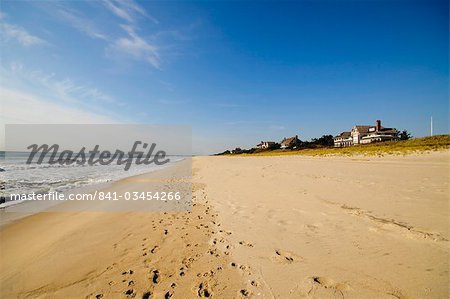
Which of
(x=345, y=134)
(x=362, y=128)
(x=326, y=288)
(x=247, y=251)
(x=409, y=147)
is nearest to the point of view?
(x=326, y=288)

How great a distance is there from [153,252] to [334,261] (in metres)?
3.54

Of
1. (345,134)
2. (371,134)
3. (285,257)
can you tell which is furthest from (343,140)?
(285,257)

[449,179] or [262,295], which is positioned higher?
[449,179]

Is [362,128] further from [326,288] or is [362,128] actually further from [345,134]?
[326,288]

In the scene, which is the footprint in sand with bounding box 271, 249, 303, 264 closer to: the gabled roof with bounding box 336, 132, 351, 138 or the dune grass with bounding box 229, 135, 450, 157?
the dune grass with bounding box 229, 135, 450, 157

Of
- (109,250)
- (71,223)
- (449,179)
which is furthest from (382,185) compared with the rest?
(71,223)

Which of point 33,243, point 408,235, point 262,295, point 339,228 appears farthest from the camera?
point 33,243

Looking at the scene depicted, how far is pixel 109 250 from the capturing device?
4.82 m

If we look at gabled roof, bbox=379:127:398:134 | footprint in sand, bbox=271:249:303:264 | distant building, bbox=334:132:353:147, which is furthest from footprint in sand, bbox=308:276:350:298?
distant building, bbox=334:132:353:147

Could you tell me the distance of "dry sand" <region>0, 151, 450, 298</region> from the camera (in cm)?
321

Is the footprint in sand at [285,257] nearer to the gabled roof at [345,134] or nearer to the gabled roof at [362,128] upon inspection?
the gabled roof at [362,128]

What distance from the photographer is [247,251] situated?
170 inches

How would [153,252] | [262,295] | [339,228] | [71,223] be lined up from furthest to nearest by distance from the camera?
[71,223] → [339,228] → [153,252] → [262,295]

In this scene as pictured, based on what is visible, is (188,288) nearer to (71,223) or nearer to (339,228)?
(339,228)
